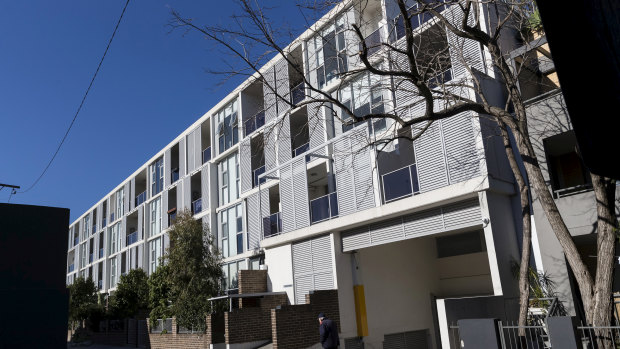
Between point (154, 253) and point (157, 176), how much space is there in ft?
16.7

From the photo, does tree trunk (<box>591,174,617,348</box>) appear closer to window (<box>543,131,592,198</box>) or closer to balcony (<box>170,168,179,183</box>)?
window (<box>543,131,592,198</box>)

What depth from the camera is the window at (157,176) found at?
35062 millimetres

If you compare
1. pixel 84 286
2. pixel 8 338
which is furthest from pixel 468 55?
pixel 84 286

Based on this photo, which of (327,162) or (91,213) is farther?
(91,213)

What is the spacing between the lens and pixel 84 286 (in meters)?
36.7

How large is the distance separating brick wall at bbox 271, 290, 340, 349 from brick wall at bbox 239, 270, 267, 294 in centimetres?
A: 393

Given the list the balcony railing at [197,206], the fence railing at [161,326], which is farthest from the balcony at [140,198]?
the fence railing at [161,326]

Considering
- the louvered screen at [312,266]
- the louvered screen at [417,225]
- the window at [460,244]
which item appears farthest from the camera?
the window at [460,244]

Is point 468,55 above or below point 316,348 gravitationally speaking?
above

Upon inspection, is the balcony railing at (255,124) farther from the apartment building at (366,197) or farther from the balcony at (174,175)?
the balcony at (174,175)

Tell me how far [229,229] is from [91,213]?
28720mm

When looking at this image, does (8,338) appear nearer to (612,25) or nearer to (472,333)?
(472,333)

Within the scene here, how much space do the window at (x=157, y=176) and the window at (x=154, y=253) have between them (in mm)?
3346

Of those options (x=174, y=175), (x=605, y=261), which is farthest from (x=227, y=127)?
(x=605, y=261)
